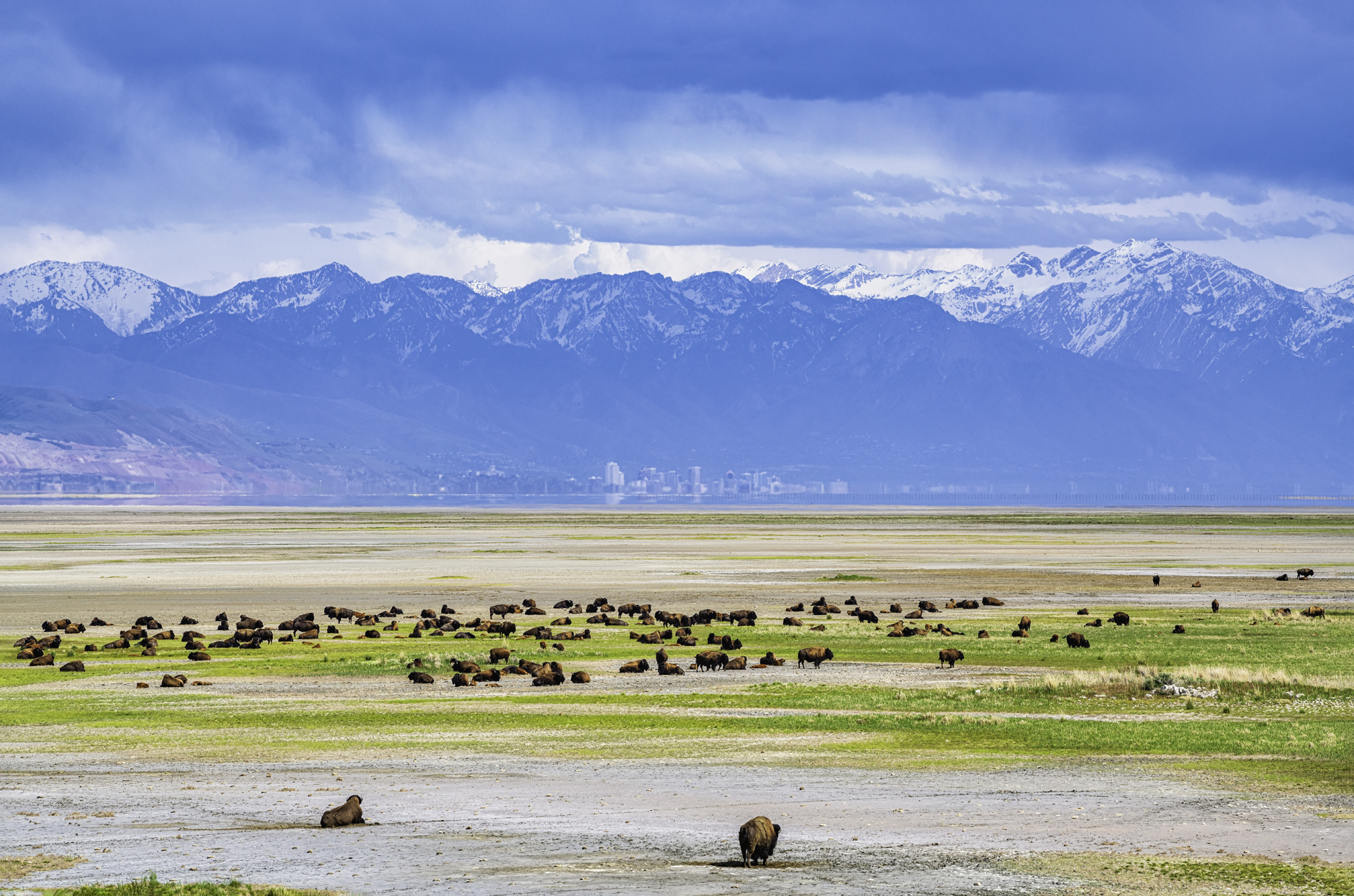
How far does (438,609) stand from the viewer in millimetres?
61750

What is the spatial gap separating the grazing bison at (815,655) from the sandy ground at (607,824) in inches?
617

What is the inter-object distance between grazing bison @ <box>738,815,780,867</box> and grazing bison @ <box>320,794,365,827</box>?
5.13 m

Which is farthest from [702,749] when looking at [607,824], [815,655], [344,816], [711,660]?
[815,655]

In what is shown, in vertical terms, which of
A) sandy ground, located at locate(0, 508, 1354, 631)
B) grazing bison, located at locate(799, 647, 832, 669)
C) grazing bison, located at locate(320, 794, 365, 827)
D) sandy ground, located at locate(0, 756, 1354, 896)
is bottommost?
sandy ground, located at locate(0, 756, 1354, 896)

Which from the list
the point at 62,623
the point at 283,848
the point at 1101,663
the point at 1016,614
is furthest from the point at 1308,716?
the point at 62,623

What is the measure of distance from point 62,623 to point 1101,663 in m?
31.2

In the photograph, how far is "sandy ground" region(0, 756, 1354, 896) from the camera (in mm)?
17141

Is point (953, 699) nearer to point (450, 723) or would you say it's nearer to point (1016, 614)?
point (450, 723)

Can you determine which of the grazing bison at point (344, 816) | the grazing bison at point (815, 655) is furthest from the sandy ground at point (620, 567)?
the grazing bison at point (344, 816)

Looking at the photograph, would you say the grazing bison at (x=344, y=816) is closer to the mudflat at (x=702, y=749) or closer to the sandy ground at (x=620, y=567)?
the mudflat at (x=702, y=749)

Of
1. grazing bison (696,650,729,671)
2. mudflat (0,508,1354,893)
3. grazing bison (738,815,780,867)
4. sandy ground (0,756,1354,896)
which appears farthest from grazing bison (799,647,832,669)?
grazing bison (738,815,780,867)

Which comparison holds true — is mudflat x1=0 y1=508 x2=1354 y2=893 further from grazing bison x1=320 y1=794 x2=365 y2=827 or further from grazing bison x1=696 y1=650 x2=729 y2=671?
grazing bison x1=696 y1=650 x2=729 y2=671

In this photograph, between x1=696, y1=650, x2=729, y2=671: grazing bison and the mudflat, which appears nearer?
the mudflat

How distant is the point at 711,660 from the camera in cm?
4038
